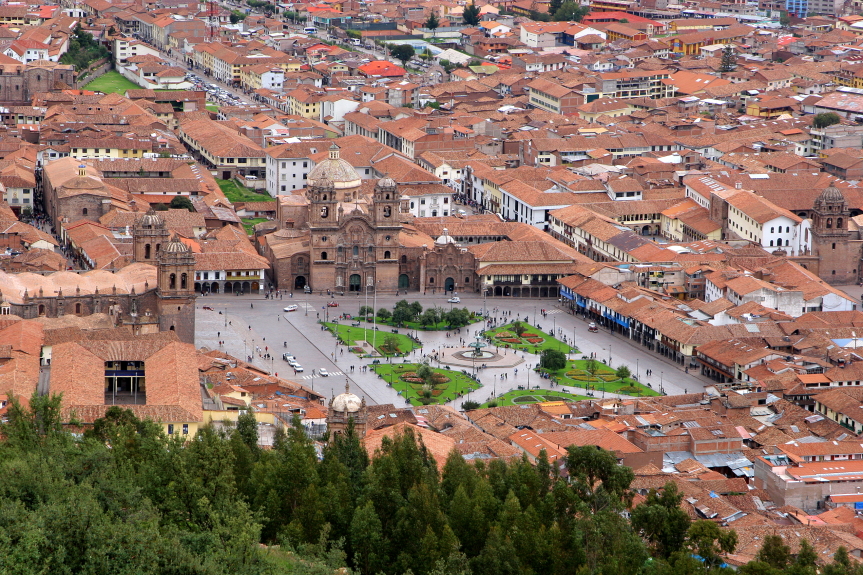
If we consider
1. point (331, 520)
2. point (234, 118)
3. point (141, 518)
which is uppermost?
point (141, 518)

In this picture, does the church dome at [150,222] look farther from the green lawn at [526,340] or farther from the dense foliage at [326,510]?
the dense foliage at [326,510]

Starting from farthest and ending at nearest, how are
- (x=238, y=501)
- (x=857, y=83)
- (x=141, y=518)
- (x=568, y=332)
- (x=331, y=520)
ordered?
(x=857, y=83)
(x=568, y=332)
(x=331, y=520)
(x=238, y=501)
(x=141, y=518)

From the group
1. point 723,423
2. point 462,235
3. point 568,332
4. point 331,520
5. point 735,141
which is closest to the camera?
point 331,520

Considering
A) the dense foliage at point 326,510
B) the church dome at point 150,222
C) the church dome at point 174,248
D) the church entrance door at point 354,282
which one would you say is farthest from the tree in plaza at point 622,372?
the church dome at point 150,222

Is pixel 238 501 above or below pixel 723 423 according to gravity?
above

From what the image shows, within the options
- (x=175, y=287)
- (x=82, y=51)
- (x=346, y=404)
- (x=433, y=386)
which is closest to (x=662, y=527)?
(x=346, y=404)

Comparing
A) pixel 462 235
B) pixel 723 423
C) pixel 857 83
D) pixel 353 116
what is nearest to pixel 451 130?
pixel 353 116

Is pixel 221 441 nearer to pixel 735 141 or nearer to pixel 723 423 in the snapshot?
pixel 723 423

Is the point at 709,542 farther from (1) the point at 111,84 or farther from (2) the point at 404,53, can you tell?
(2) the point at 404,53
